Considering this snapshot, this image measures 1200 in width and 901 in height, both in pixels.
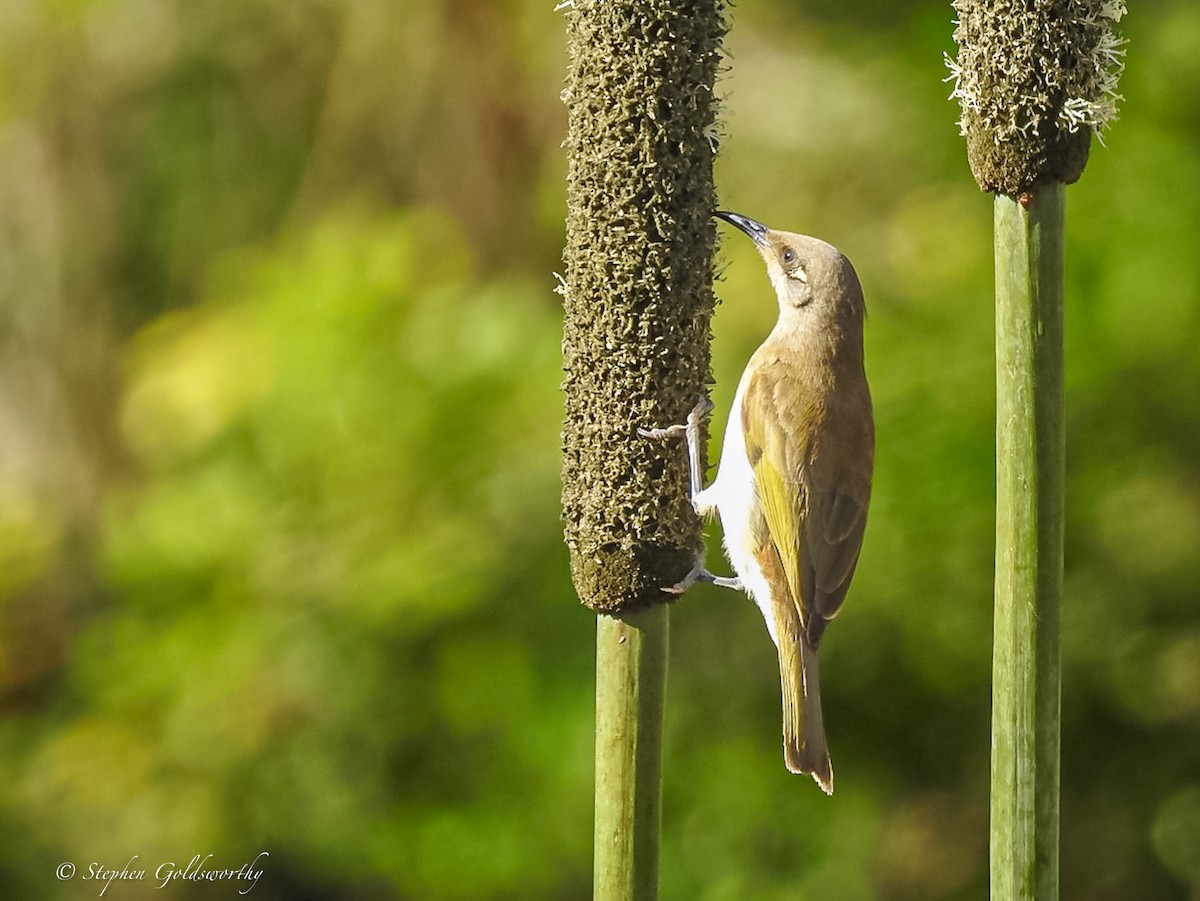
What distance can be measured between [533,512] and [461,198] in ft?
3.87

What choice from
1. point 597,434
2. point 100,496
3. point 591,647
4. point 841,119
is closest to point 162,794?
point 100,496

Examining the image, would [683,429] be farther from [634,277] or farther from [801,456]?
[801,456]

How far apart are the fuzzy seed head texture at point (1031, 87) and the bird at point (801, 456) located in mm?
614

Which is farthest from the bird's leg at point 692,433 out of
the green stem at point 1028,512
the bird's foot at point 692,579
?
the green stem at point 1028,512

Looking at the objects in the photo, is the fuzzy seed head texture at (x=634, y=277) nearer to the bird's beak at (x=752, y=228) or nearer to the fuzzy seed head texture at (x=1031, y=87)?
the fuzzy seed head texture at (x=1031, y=87)

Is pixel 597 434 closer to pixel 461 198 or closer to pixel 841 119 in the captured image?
pixel 841 119

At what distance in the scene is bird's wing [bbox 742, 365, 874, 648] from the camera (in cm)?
204

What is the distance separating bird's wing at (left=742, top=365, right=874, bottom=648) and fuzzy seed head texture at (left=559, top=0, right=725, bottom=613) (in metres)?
0.48

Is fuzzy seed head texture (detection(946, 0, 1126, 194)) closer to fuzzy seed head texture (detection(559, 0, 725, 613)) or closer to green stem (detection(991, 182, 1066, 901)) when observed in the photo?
green stem (detection(991, 182, 1066, 901))

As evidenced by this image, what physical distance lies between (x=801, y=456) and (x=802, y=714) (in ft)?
1.19

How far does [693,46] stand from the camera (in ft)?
4.66

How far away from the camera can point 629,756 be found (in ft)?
4.83

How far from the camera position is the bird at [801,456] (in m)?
2.03

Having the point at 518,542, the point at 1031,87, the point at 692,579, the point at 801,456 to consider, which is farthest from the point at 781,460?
the point at 518,542
